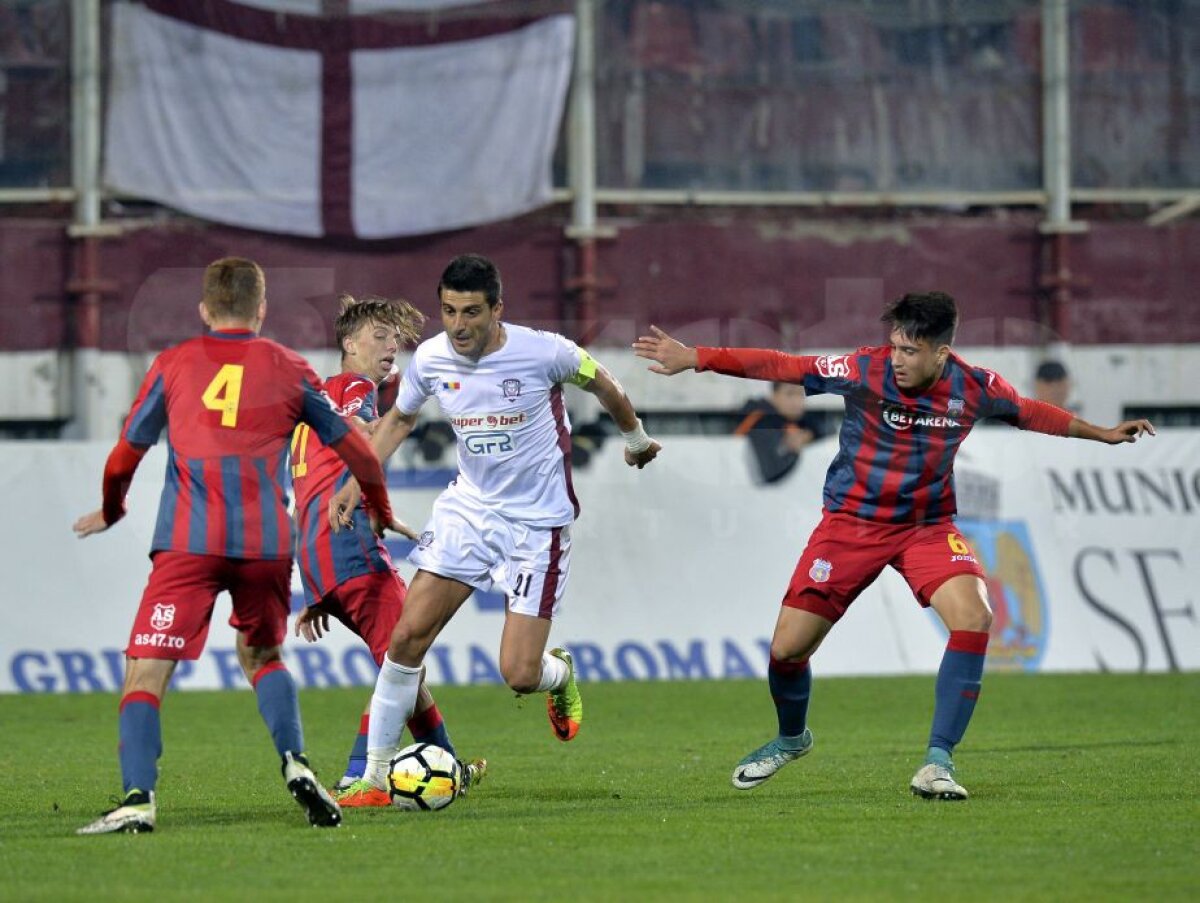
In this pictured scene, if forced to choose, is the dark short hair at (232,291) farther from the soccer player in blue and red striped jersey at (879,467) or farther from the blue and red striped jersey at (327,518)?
the soccer player in blue and red striped jersey at (879,467)

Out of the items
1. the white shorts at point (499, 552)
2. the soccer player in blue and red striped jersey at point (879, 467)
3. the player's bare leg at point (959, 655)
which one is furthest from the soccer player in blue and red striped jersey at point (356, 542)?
the player's bare leg at point (959, 655)

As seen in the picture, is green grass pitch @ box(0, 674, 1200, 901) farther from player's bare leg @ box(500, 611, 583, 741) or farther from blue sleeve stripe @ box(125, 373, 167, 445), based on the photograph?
blue sleeve stripe @ box(125, 373, 167, 445)

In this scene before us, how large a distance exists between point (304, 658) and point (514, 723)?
285 centimetres

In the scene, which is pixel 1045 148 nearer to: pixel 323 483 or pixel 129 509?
pixel 129 509

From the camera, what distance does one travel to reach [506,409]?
8203mm

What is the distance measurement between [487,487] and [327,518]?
2.57 ft

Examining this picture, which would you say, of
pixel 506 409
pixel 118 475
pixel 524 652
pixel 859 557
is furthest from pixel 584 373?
pixel 118 475

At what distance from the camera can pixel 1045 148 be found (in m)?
22.2

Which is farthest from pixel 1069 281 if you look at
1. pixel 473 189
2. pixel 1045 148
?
pixel 473 189

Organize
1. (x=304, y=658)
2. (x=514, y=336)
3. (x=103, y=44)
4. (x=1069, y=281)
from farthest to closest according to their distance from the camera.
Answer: (x=1069, y=281) → (x=103, y=44) → (x=304, y=658) → (x=514, y=336)

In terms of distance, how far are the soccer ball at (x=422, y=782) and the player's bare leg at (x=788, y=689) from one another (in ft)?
4.28

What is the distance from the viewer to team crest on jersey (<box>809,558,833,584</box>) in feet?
27.9

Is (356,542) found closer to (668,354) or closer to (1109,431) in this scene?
(668,354)

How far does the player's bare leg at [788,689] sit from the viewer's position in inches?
331
